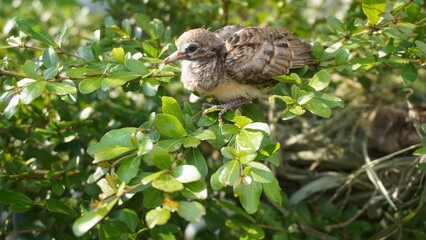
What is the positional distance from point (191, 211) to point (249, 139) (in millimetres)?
195

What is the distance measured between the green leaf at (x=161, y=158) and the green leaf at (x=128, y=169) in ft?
0.15

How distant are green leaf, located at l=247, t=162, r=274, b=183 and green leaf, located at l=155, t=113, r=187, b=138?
16cm

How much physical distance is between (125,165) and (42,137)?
1.69ft

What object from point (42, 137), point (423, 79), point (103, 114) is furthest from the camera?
point (423, 79)

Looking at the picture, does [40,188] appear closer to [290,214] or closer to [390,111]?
[290,214]

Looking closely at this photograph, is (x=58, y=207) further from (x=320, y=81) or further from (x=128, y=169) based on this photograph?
(x=320, y=81)

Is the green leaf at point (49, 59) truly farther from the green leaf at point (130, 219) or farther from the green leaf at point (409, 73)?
the green leaf at point (409, 73)

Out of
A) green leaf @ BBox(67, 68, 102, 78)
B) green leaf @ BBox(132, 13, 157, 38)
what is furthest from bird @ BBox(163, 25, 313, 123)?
green leaf @ BBox(67, 68, 102, 78)

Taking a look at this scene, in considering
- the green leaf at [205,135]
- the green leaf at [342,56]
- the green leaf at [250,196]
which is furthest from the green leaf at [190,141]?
the green leaf at [342,56]

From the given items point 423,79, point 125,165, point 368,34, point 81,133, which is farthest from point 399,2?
point 423,79

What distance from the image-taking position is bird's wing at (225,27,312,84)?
1155mm

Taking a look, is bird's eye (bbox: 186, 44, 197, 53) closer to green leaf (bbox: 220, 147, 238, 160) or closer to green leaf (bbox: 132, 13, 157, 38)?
green leaf (bbox: 132, 13, 157, 38)

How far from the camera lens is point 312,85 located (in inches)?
36.3

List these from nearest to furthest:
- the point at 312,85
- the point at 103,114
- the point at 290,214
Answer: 1. the point at 312,85
2. the point at 290,214
3. the point at 103,114
